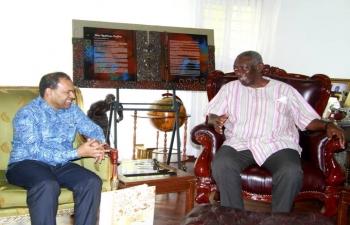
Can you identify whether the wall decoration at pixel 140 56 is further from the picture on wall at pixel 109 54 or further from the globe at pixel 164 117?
the globe at pixel 164 117

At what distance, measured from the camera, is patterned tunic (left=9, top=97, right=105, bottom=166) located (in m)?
2.41

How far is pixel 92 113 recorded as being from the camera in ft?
16.1

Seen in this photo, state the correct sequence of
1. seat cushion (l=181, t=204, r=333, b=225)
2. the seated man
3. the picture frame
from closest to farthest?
1. seat cushion (l=181, t=204, r=333, b=225)
2. the seated man
3. the picture frame

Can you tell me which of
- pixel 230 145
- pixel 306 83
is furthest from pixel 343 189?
pixel 306 83

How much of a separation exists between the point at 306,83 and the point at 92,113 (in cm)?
257

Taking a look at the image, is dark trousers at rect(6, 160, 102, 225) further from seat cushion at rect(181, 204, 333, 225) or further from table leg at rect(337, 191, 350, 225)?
table leg at rect(337, 191, 350, 225)

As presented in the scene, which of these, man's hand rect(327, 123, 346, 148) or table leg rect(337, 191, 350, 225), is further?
man's hand rect(327, 123, 346, 148)

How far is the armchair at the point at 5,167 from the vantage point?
2262 millimetres

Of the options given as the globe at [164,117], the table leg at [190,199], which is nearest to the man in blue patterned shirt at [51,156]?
the table leg at [190,199]

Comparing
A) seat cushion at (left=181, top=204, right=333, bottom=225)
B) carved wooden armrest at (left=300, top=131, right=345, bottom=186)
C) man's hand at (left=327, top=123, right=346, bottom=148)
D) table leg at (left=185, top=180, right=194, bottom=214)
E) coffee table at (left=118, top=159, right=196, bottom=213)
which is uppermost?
man's hand at (left=327, top=123, right=346, bottom=148)

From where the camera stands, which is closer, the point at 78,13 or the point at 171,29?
the point at 171,29

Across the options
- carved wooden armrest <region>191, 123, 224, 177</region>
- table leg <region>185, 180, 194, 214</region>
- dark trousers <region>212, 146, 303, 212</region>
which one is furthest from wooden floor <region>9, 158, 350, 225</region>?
dark trousers <region>212, 146, 303, 212</region>

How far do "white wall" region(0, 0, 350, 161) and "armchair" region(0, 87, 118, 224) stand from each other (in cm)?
212

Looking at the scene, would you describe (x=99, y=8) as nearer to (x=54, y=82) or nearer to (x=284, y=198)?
(x=54, y=82)
